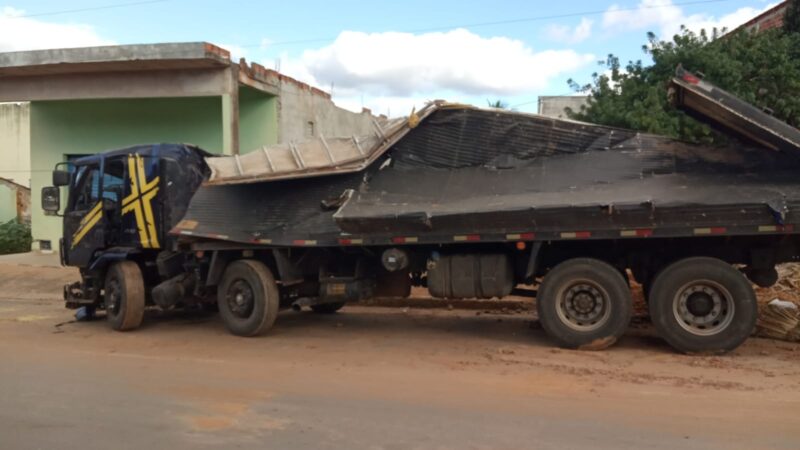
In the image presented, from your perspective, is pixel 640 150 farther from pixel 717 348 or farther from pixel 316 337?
pixel 316 337

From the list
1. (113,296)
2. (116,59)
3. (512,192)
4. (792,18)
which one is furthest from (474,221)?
(792,18)

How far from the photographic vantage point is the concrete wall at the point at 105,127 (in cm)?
1798

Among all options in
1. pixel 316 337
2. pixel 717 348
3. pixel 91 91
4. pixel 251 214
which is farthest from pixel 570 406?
pixel 91 91

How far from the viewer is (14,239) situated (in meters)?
21.5

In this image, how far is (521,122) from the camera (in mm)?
8180

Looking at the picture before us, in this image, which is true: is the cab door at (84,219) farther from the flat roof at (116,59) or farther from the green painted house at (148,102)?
the flat roof at (116,59)

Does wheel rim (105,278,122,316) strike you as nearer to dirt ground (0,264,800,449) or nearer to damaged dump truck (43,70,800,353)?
damaged dump truck (43,70,800,353)

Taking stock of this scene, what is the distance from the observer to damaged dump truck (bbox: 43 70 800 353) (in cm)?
710

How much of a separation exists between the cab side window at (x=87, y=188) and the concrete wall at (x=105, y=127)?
7195 millimetres

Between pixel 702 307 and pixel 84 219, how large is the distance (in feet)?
29.3

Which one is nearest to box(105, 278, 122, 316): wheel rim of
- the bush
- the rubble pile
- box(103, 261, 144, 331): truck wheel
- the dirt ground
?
box(103, 261, 144, 331): truck wheel

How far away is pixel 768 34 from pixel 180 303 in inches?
500

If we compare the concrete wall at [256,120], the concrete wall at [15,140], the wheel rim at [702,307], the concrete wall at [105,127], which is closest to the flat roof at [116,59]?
the concrete wall at [105,127]

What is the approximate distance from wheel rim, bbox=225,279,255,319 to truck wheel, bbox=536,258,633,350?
3931 millimetres
